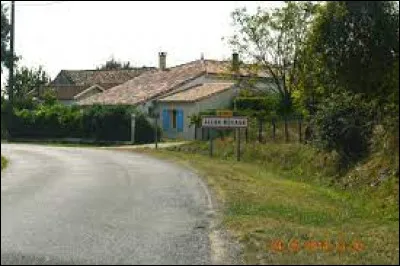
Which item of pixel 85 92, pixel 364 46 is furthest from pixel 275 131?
pixel 364 46

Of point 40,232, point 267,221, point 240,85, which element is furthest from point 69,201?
point 240,85

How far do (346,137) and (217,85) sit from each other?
84.6 ft

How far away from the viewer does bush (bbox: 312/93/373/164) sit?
64.4 feet

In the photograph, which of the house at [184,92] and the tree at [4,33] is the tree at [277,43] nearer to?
the house at [184,92]

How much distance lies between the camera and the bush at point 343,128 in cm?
1964

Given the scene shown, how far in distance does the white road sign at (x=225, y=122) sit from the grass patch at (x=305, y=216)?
13.7 ft

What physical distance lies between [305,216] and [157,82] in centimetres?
3747

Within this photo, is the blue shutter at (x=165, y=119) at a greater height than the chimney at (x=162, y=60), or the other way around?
the chimney at (x=162, y=60)

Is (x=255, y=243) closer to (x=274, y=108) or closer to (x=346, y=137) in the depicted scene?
(x=346, y=137)

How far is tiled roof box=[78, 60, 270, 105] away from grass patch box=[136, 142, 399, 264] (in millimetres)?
19861

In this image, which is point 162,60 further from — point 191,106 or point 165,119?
point 191,106

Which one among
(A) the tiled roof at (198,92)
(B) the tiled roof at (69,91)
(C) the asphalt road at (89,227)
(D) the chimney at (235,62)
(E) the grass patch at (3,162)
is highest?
(D) the chimney at (235,62)

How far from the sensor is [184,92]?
45.7 metres

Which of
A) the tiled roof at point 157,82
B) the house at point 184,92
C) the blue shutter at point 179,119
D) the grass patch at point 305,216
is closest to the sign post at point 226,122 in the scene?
the grass patch at point 305,216
